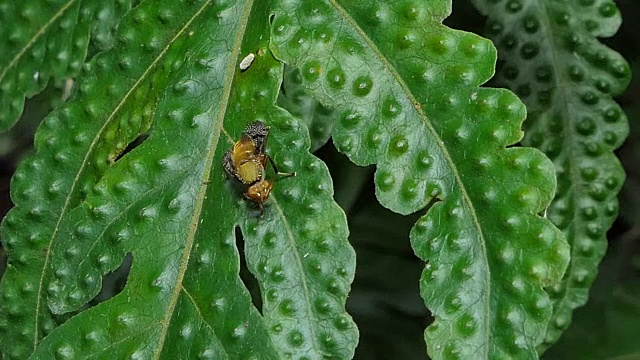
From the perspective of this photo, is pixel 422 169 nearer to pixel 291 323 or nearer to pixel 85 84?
pixel 291 323

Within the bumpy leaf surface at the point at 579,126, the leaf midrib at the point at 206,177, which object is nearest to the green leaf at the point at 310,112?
the leaf midrib at the point at 206,177

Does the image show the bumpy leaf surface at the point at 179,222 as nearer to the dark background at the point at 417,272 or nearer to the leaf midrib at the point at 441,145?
the leaf midrib at the point at 441,145

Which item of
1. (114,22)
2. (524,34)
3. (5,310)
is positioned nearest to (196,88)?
(114,22)

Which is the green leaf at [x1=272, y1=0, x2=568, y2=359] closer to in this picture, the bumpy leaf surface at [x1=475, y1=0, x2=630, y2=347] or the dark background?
the bumpy leaf surface at [x1=475, y1=0, x2=630, y2=347]

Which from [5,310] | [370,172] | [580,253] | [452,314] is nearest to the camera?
[452,314]

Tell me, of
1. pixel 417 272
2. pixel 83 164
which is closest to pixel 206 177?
pixel 83 164
